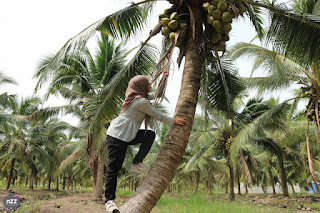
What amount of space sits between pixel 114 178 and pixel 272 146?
15.7m

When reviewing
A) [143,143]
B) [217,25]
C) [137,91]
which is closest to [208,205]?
[143,143]

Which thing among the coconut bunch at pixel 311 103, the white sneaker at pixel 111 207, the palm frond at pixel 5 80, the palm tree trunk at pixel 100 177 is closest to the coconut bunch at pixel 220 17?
the white sneaker at pixel 111 207

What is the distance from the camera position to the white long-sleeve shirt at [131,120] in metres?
2.99

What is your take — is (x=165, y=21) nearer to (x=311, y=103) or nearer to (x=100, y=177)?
(x=311, y=103)

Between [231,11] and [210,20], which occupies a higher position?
[231,11]

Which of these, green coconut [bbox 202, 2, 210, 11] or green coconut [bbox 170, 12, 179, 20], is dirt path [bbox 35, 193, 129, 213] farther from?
green coconut [bbox 202, 2, 210, 11]

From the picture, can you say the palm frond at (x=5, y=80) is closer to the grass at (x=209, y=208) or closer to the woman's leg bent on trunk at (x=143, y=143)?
the grass at (x=209, y=208)

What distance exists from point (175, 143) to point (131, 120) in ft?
2.00

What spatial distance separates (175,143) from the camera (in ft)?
9.63

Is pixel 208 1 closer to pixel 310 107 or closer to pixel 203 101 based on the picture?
pixel 203 101

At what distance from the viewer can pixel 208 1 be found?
3701mm

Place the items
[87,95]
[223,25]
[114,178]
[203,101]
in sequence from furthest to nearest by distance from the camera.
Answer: [87,95] → [203,101] → [223,25] → [114,178]

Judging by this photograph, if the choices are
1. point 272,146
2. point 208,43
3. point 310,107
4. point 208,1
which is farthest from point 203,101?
point 272,146

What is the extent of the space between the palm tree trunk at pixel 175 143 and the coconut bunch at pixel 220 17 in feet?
0.77
